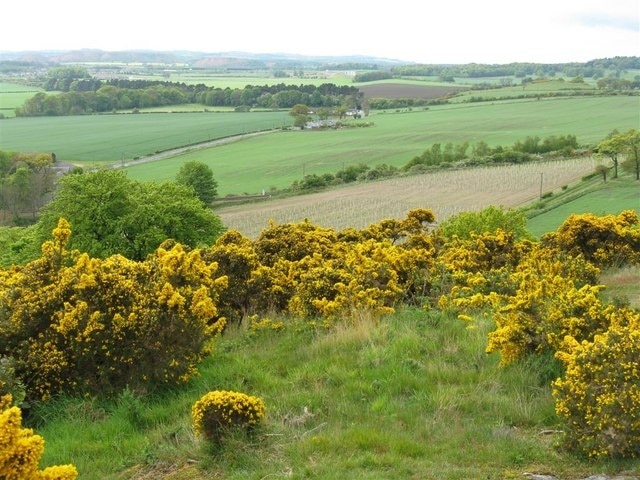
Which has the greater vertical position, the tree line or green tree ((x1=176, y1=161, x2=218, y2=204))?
the tree line

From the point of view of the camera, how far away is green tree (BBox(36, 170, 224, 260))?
3619 cm

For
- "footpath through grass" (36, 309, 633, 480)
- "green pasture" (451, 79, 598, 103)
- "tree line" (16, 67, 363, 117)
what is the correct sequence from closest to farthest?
"footpath through grass" (36, 309, 633, 480) → "tree line" (16, 67, 363, 117) → "green pasture" (451, 79, 598, 103)

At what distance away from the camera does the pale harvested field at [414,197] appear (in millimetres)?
58000

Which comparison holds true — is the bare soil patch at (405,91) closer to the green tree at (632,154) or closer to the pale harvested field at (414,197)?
the pale harvested field at (414,197)

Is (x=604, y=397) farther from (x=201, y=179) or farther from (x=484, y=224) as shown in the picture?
(x=201, y=179)

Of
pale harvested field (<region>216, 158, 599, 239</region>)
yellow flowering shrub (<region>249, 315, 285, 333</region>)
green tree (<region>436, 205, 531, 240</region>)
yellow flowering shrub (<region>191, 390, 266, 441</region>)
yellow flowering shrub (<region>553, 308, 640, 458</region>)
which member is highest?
yellow flowering shrub (<region>553, 308, 640, 458</region>)

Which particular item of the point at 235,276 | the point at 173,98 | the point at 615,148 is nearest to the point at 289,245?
the point at 235,276

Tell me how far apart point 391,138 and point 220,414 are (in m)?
106

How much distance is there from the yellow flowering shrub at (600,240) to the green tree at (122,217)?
22544 millimetres

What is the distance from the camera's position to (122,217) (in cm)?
3734

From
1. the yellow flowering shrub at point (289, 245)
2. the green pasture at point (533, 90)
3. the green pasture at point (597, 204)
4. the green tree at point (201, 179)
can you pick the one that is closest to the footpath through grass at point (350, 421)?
the yellow flowering shrub at point (289, 245)

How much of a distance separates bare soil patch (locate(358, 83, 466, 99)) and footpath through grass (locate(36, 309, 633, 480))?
16261cm

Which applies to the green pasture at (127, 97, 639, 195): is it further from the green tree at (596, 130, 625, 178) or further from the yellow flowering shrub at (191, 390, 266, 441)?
the yellow flowering shrub at (191, 390, 266, 441)

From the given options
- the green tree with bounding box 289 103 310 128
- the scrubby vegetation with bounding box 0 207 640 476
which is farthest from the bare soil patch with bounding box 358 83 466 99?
the scrubby vegetation with bounding box 0 207 640 476
